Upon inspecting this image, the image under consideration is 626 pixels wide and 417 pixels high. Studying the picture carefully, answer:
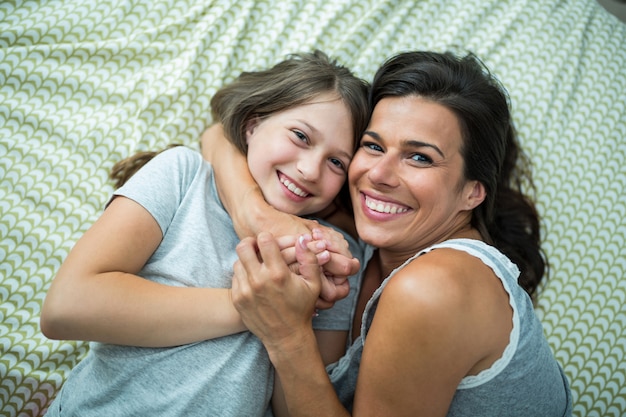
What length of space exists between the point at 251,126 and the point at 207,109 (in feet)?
1.25

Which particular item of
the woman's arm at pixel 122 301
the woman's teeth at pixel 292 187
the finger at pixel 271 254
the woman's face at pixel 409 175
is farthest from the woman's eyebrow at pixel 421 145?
the woman's arm at pixel 122 301

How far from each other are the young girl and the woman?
10 cm

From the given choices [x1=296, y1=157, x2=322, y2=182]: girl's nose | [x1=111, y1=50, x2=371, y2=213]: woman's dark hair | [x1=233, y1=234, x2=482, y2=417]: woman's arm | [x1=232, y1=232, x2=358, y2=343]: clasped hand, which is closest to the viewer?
[x1=233, y1=234, x2=482, y2=417]: woman's arm

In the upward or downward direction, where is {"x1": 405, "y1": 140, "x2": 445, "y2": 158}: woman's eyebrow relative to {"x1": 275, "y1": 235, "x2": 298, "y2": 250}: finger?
upward

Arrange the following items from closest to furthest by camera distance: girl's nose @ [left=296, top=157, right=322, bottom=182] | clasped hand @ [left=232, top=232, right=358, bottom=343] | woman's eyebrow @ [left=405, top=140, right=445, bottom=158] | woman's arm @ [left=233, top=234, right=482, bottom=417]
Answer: woman's arm @ [left=233, top=234, right=482, bottom=417]
clasped hand @ [left=232, top=232, right=358, bottom=343]
woman's eyebrow @ [left=405, top=140, right=445, bottom=158]
girl's nose @ [left=296, top=157, right=322, bottom=182]

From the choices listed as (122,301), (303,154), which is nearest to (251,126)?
(303,154)

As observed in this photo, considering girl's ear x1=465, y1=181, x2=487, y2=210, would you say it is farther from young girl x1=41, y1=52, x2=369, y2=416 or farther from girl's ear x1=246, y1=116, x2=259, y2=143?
girl's ear x1=246, y1=116, x2=259, y2=143

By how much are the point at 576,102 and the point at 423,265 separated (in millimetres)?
1438

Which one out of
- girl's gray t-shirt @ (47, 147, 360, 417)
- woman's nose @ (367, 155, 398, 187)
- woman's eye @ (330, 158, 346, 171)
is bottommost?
girl's gray t-shirt @ (47, 147, 360, 417)

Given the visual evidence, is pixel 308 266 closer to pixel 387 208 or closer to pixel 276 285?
pixel 276 285

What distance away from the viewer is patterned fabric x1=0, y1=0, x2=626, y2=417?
1.77m

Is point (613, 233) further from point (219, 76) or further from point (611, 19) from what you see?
point (219, 76)

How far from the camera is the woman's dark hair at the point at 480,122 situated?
1.52m

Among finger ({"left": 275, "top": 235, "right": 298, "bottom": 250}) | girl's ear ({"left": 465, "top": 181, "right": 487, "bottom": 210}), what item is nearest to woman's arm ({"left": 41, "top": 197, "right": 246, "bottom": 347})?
finger ({"left": 275, "top": 235, "right": 298, "bottom": 250})
